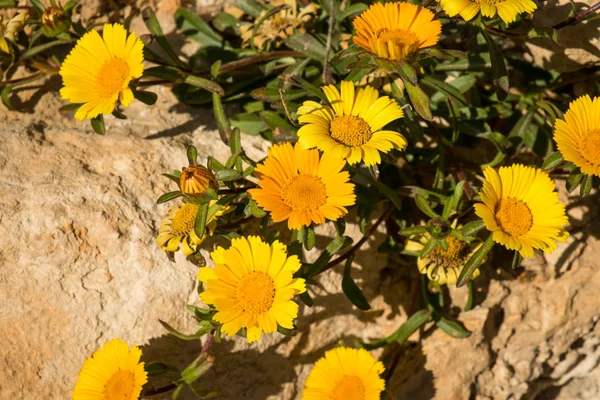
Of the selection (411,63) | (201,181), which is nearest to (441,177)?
(411,63)

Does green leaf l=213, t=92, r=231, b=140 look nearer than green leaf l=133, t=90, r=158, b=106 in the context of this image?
No

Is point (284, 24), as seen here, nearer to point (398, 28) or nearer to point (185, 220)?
point (398, 28)

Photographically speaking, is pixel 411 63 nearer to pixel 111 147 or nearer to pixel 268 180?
pixel 268 180

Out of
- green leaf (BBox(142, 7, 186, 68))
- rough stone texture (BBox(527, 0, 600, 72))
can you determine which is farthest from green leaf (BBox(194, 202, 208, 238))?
rough stone texture (BBox(527, 0, 600, 72))

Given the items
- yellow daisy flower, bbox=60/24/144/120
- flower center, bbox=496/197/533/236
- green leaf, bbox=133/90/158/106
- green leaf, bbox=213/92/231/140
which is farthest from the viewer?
green leaf, bbox=213/92/231/140

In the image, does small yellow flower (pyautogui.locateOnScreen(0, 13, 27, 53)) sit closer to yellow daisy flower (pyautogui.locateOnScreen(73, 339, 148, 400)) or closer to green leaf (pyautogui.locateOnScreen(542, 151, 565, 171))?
yellow daisy flower (pyautogui.locateOnScreen(73, 339, 148, 400))

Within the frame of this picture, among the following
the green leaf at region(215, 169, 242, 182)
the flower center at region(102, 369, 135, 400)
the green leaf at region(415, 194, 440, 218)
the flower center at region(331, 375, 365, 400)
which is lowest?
the flower center at region(331, 375, 365, 400)

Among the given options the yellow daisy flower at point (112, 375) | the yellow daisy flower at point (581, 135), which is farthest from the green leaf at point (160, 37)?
the yellow daisy flower at point (581, 135)
